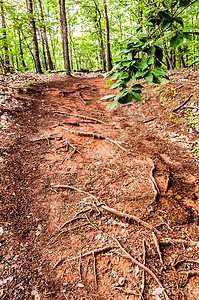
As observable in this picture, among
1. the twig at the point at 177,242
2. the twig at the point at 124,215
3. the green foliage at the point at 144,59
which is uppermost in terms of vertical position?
the green foliage at the point at 144,59

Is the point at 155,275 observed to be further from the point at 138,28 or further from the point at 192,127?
the point at 192,127

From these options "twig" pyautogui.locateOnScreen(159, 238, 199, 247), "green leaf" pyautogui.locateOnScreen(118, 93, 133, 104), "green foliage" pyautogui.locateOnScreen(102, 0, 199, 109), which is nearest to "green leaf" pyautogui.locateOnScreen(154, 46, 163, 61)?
"green foliage" pyautogui.locateOnScreen(102, 0, 199, 109)

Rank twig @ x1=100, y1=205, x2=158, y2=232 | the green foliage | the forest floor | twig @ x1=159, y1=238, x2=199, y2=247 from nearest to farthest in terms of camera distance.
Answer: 1. the green foliage
2. the forest floor
3. twig @ x1=159, y1=238, x2=199, y2=247
4. twig @ x1=100, y1=205, x2=158, y2=232

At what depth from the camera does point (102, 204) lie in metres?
2.95

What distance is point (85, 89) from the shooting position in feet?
30.7

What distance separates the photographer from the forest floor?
6.64 ft

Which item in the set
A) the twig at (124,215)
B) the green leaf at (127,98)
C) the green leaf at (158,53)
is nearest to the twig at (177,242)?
the twig at (124,215)

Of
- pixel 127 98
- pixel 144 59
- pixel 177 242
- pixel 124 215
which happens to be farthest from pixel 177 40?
pixel 177 242

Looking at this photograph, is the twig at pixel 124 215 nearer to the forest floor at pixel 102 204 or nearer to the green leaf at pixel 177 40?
the forest floor at pixel 102 204

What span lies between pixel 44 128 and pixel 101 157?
8.12 feet

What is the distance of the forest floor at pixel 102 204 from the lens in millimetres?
2025

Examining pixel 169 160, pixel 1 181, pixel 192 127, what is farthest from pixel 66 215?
pixel 192 127

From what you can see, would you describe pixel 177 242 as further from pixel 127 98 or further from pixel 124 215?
pixel 127 98

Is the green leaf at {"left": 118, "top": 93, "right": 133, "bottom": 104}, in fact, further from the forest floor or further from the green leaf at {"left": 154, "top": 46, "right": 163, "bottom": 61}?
the forest floor
